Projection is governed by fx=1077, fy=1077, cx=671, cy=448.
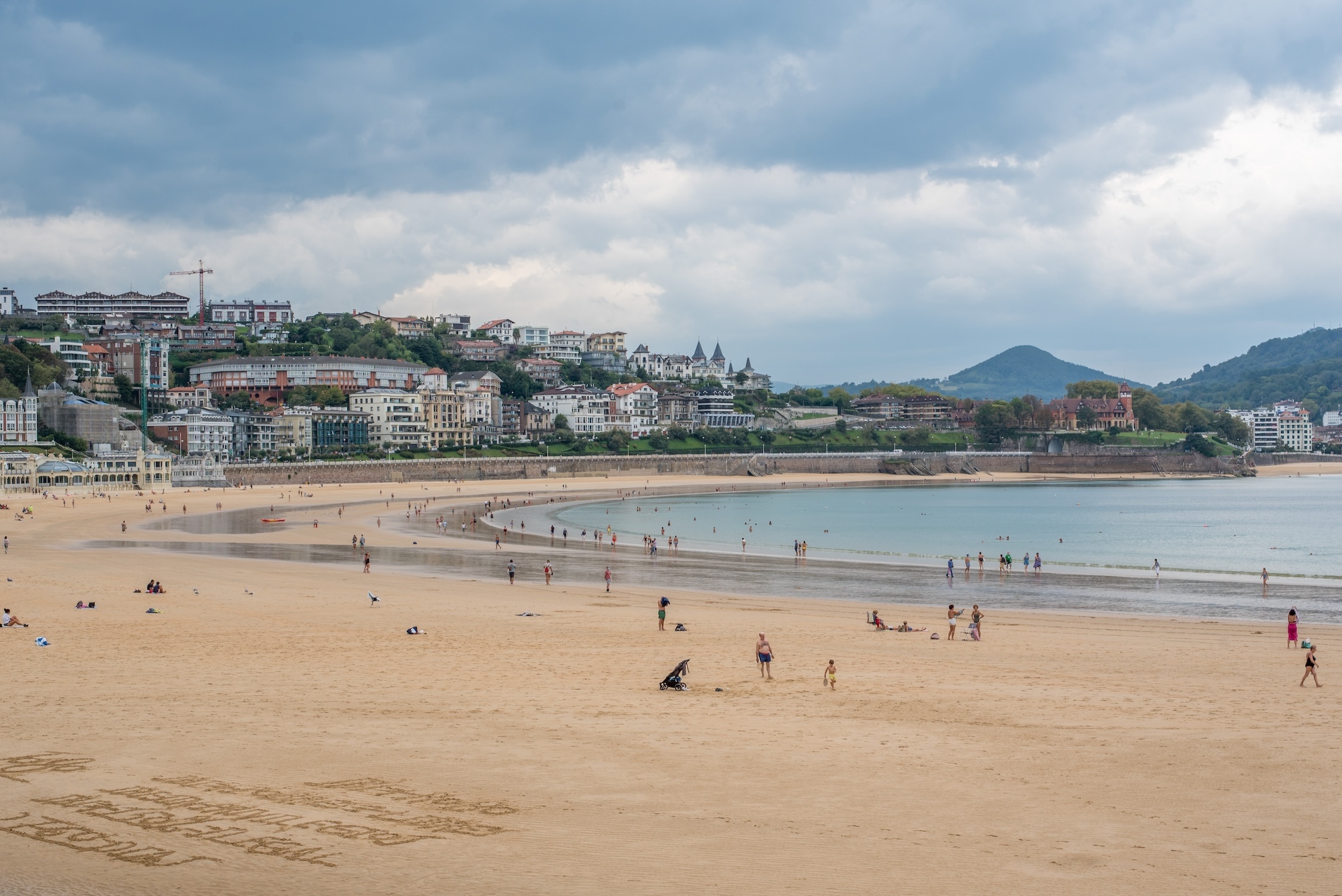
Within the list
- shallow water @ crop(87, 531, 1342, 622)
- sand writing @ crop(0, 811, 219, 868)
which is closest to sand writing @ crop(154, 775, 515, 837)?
sand writing @ crop(0, 811, 219, 868)

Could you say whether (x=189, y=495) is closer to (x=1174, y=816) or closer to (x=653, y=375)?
(x=1174, y=816)

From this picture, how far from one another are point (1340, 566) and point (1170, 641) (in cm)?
2331

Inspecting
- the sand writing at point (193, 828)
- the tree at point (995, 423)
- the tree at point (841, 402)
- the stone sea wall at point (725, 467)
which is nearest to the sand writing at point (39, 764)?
the sand writing at point (193, 828)

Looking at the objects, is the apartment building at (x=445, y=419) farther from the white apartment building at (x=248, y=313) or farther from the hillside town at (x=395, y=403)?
the white apartment building at (x=248, y=313)

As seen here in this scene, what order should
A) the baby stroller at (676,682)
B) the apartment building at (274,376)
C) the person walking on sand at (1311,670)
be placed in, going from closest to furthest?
the baby stroller at (676,682)
the person walking on sand at (1311,670)
the apartment building at (274,376)

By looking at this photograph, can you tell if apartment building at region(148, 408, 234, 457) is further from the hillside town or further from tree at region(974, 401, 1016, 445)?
tree at region(974, 401, 1016, 445)

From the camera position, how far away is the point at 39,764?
1135 centimetres

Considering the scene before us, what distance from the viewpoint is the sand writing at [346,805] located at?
9.65 meters

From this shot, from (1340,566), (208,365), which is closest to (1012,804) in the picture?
(1340,566)

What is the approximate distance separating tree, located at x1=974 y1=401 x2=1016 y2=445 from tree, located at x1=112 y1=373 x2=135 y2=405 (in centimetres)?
11378

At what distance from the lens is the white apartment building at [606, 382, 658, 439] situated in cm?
14775

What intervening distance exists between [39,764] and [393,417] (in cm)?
11541

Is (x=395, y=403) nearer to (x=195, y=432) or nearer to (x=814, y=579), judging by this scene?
(x=195, y=432)

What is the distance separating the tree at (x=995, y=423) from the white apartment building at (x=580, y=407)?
2235 inches
